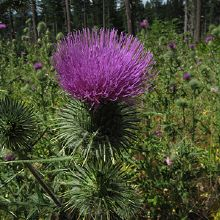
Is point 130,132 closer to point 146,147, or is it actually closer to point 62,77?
point 62,77

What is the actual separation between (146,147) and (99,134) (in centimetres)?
94

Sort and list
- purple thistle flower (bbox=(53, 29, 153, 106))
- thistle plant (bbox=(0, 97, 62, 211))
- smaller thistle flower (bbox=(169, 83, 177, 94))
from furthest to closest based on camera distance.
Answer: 1. smaller thistle flower (bbox=(169, 83, 177, 94))
2. thistle plant (bbox=(0, 97, 62, 211))
3. purple thistle flower (bbox=(53, 29, 153, 106))

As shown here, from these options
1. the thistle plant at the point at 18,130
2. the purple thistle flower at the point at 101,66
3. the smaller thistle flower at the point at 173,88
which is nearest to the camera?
the purple thistle flower at the point at 101,66

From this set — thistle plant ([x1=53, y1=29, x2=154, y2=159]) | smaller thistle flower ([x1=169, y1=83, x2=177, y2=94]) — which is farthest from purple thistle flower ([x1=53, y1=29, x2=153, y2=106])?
smaller thistle flower ([x1=169, y1=83, x2=177, y2=94])

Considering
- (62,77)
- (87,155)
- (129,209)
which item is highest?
(62,77)

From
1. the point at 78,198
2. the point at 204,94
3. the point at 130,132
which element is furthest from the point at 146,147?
the point at 204,94

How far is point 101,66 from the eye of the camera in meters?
2.22

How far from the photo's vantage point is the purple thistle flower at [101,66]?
7.27 ft

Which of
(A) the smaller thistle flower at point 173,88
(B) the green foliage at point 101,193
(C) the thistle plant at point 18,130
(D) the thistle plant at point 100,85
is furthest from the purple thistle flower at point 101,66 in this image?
(A) the smaller thistle flower at point 173,88

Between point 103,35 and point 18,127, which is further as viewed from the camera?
point 18,127

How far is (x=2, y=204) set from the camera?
2.32 m

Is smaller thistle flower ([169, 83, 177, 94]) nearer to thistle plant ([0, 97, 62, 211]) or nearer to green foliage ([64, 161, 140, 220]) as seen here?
thistle plant ([0, 97, 62, 211])

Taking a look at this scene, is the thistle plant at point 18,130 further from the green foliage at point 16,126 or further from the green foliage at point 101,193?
the green foliage at point 101,193

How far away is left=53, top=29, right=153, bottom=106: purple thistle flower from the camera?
221 centimetres
